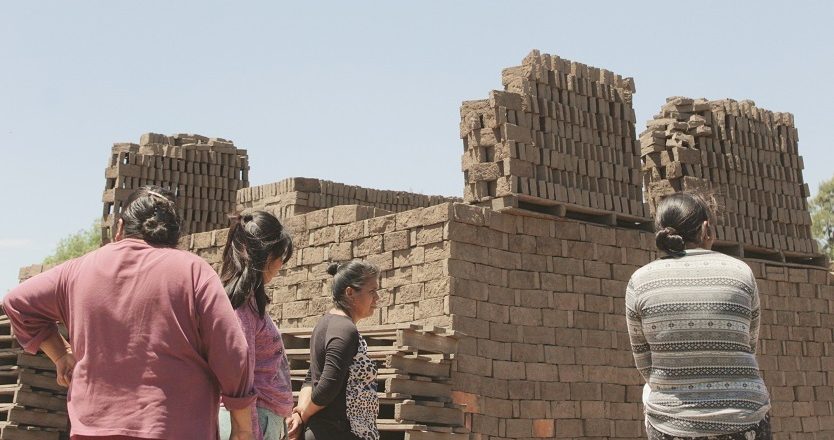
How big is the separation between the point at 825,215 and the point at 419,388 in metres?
35.4

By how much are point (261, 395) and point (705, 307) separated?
1807 mm

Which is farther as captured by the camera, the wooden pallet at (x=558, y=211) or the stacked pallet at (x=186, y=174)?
the stacked pallet at (x=186, y=174)

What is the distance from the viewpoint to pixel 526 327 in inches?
427

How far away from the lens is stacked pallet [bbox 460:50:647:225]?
11148 millimetres

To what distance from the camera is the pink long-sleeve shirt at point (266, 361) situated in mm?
4543

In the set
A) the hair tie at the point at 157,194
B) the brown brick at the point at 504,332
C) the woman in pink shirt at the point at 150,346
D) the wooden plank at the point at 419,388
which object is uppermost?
the brown brick at the point at 504,332

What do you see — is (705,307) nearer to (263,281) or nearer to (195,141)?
(263,281)

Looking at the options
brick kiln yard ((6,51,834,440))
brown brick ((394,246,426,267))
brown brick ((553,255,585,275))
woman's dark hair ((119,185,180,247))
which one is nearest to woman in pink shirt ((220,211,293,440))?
woman's dark hair ((119,185,180,247))

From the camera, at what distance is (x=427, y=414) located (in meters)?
9.38

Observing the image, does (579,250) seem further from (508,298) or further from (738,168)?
(738,168)

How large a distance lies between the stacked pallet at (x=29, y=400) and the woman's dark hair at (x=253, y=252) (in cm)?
638

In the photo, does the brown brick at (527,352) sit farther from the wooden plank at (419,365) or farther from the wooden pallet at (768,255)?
the wooden pallet at (768,255)

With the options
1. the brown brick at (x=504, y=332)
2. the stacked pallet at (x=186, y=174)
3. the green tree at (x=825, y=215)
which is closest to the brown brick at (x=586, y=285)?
the brown brick at (x=504, y=332)

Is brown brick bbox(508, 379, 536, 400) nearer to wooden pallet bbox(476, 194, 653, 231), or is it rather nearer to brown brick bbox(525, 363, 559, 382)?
brown brick bbox(525, 363, 559, 382)
